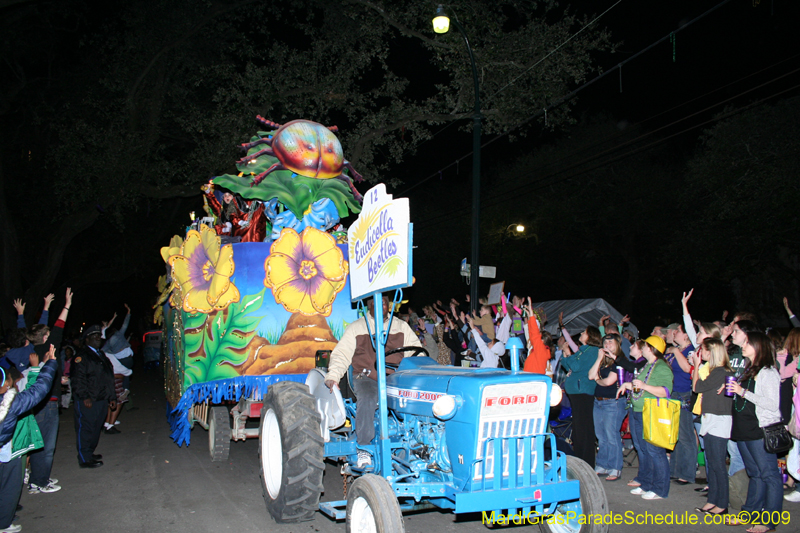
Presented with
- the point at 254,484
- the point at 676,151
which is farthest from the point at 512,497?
the point at 676,151

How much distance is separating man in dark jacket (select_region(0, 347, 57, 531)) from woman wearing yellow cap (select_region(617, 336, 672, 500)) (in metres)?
6.02

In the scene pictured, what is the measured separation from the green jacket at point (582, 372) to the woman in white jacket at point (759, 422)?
1.84 m

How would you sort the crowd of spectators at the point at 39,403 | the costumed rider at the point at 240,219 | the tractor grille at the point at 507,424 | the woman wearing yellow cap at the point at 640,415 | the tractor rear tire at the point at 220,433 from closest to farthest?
the tractor grille at the point at 507,424
the crowd of spectators at the point at 39,403
the woman wearing yellow cap at the point at 640,415
the tractor rear tire at the point at 220,433
the costumed rider at the point at 240,219

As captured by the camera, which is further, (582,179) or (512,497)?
(582,179)

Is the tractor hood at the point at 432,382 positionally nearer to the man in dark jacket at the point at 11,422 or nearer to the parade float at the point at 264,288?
the parade float at the point at 264,288

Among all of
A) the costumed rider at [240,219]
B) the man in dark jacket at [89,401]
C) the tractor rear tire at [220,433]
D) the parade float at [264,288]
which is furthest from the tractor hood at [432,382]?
the man in dark jacket at [89,401]

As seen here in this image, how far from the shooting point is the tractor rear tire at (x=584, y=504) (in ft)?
13.1

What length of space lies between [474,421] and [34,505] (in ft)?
16.9

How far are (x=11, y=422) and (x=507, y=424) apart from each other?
412 cm

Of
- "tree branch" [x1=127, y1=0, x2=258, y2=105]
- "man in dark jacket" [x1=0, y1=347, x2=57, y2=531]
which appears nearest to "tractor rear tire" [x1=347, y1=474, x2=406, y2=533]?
"man in dark jacket" [x1=0, y1=347, x2=57, y2=531]

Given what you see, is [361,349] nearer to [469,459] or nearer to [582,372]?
[469,459]

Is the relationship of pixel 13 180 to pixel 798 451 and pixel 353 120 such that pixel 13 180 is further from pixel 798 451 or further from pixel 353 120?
pixel 798 451

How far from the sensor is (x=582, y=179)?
1130 inches

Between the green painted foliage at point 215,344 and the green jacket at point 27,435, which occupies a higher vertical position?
the green painted foliage at point 215,344
